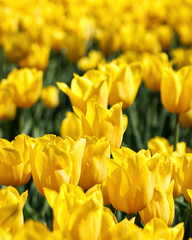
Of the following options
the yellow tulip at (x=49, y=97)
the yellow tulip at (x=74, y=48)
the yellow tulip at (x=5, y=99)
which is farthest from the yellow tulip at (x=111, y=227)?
the yellow tulip at (x=74, y=48)

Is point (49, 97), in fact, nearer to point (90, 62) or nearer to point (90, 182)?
point (90, 62)

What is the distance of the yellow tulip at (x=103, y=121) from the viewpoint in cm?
105

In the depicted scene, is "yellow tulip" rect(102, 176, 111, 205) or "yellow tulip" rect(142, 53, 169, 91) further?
"yellow tulip" rect(142, 53, 169, 91)

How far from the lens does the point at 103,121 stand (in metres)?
1.05

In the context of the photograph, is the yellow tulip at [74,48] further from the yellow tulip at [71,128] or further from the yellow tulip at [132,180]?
the yellow tulip at [132,180]

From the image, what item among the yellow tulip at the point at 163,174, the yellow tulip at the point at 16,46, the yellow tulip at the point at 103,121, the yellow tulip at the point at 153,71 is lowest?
the yellow tulip at the point at 16,46

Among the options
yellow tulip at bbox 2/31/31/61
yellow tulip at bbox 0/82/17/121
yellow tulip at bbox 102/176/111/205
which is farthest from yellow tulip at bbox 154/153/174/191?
yellow tulip at bbox 2/31/31/61

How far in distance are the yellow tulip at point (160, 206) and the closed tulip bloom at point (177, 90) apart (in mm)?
613

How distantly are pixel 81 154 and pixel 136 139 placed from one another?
3.84 feet

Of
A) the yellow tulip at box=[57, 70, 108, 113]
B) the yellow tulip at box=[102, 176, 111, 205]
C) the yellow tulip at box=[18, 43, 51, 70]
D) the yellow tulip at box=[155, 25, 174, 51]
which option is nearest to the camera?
the yellow tulip at box=[102, 176, 111, 205]

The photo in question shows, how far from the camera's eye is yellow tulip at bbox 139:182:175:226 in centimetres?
90

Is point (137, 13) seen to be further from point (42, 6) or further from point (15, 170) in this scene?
point (15, 170)

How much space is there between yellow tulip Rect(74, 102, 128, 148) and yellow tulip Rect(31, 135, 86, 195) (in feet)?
0.57

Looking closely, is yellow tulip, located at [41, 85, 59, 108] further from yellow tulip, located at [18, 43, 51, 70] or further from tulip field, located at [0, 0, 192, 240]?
yellow tulip, located at [18, 43, 51, 70]
